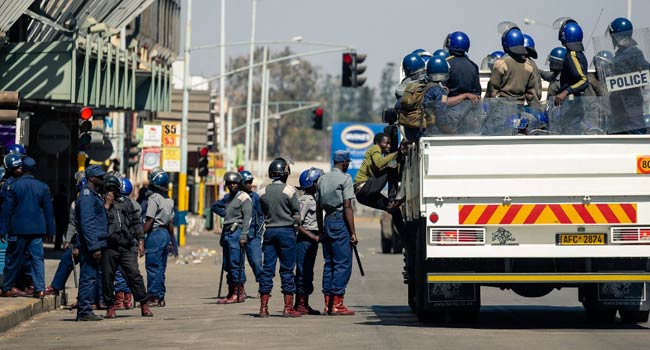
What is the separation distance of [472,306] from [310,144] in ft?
424

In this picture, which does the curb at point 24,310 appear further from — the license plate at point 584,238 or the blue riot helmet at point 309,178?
the license plate at point 584,238

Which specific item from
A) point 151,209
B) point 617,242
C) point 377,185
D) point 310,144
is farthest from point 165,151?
point 310,144

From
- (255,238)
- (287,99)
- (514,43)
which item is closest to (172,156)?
(255,238)

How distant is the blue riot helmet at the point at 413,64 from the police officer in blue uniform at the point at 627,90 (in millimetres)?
2362

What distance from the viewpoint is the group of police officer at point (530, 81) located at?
50.4ft

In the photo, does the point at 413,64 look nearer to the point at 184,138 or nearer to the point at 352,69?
the point at 352,69

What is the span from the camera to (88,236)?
1706 centimetres

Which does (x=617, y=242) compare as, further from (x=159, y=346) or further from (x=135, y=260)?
(x=135, y=260)

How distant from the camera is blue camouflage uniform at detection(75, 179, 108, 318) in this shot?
671 inches

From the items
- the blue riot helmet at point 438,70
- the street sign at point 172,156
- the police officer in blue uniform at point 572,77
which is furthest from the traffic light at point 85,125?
the police officer in blue uniform at point 572,77

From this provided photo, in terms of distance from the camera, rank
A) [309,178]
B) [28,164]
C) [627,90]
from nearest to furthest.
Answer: [627,90]
[309,178]
[28,164]

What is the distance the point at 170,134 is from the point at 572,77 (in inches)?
1065

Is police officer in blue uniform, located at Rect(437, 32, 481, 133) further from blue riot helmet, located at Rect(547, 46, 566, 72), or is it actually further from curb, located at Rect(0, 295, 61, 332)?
curb, located at Rect(0, 295, 61, 332)

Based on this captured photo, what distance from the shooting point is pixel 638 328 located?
15.4 m
